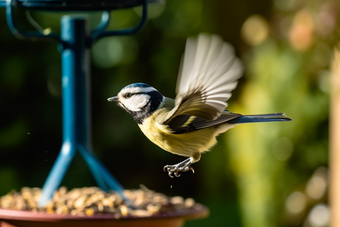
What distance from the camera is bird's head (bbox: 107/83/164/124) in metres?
0.73

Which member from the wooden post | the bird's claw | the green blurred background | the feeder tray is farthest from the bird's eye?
the wooden post

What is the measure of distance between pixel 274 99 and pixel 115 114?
1.05 metres

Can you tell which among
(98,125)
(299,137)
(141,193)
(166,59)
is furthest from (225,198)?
(141,193)

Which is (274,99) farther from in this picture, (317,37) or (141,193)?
(141,193)

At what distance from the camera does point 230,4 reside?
12.8ft

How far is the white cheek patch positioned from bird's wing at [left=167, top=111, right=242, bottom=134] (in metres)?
0.05

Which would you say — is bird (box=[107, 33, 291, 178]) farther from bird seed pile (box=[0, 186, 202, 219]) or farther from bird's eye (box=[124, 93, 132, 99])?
bird seed pile (box=[0, 186, 202, 219])

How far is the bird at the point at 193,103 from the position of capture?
24.9 inches

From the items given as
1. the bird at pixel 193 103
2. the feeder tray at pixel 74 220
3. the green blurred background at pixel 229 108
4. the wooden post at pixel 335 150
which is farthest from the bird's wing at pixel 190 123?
the wooden post at pixel 335 150

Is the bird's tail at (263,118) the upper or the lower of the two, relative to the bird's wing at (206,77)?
lower

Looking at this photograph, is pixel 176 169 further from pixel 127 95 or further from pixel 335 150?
pixel 335 150

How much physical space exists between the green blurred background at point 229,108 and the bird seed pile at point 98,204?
3.09 feet

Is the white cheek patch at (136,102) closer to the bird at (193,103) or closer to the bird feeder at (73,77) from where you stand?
the bird at (193,103)

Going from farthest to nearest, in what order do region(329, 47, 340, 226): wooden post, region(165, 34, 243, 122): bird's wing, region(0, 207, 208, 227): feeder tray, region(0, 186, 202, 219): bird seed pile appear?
region(329, 47, 340, 226): wooden post < region(0, 186, 202, 219): bird seed pile < region(0, 207, 208, 227): feeder tray < region(165, 34, 243, 122): bird's wing
